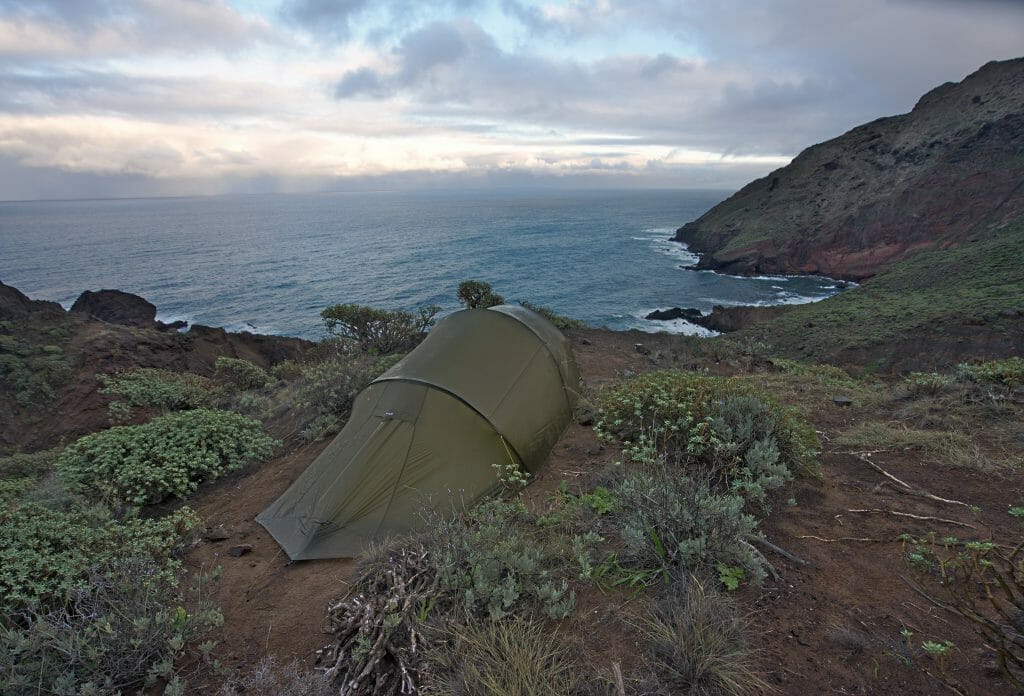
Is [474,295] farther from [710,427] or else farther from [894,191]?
[894,191]

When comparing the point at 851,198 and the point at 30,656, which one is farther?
the point at 851,198

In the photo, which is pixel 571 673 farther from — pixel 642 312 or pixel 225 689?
pixel 642 312

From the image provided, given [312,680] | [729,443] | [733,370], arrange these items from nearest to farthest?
[312,680], [729,443], [733,370]

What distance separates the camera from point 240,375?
15.8 metres

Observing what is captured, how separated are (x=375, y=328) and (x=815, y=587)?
43.7 ft

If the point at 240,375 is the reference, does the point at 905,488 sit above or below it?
above

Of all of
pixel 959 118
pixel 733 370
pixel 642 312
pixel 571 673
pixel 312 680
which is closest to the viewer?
pixel 571 673

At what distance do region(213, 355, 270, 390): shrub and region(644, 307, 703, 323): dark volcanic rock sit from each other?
98.4ft

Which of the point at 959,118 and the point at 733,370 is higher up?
the point at 959,118

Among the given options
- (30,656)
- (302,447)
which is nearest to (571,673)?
(30,656)

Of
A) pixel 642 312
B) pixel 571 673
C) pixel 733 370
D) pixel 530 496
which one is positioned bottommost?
pixel 642 312

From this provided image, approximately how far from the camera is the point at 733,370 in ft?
46.1

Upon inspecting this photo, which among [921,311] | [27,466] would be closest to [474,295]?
[27,466]

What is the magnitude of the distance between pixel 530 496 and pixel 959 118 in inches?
2748
